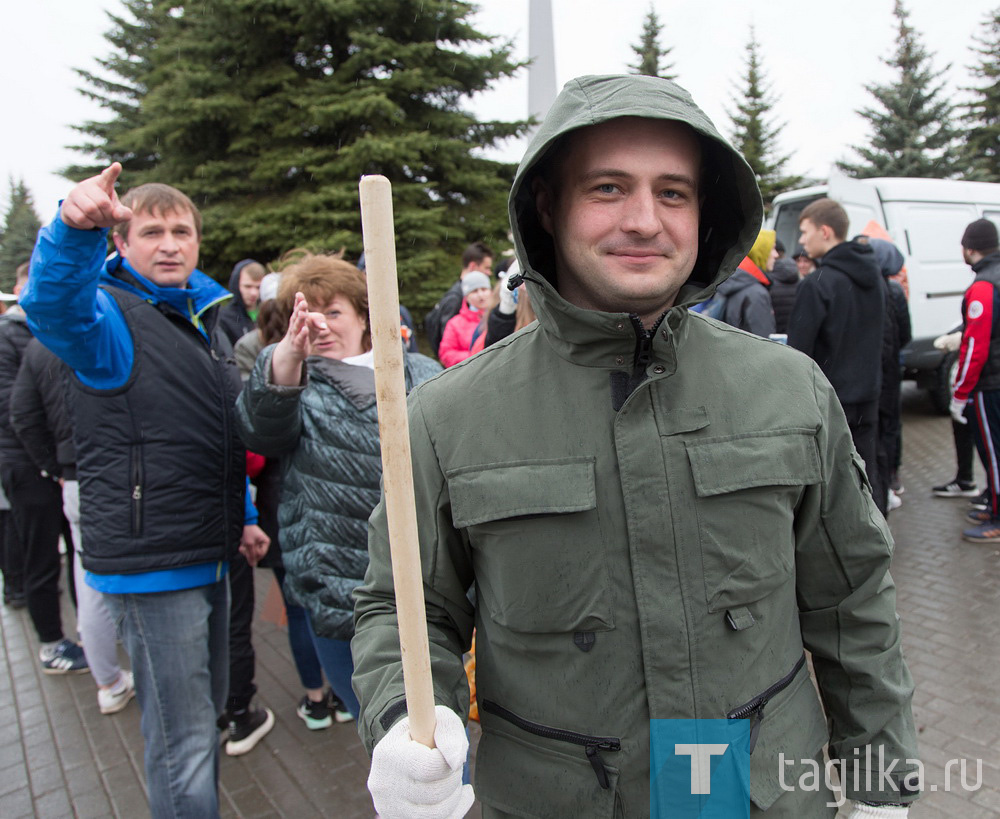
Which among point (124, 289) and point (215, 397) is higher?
point (124, 289)

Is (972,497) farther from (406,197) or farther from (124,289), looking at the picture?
(406,197)

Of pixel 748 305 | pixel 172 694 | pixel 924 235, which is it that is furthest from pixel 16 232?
pixel 172 694

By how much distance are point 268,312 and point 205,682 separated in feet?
5.25

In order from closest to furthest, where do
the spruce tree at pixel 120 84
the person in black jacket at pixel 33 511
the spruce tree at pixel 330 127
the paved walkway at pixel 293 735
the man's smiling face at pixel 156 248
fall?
the man's smiling face at pixel 156 248 < the paved walkway at pixel 293 735 < the person in black jacket at pixel 33 511 < the spruce tree at pixel 330 127 < the spruce tree at pixel 120 84

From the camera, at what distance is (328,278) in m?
2.78

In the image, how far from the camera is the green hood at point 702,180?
1.38 metres

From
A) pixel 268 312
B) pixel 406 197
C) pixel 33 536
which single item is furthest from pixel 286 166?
pixel 268 312

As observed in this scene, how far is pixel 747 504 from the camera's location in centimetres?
139

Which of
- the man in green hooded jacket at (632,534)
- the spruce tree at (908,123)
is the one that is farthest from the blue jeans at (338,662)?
the spruce tree at (908,123)

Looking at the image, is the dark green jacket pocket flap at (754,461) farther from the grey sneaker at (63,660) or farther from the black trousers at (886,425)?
the black trousers at (886,425)

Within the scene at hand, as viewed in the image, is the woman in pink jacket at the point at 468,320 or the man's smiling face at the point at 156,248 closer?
the man's smiling face at the point at 156,248

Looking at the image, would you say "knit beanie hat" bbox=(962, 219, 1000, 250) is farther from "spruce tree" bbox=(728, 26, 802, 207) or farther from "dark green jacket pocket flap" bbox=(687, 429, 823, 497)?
"spruce tree" bbox=(728, 26, 802, 207)

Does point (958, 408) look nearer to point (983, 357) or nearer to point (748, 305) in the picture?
point (983, 357)

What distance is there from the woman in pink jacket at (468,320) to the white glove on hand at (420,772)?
4913mm
